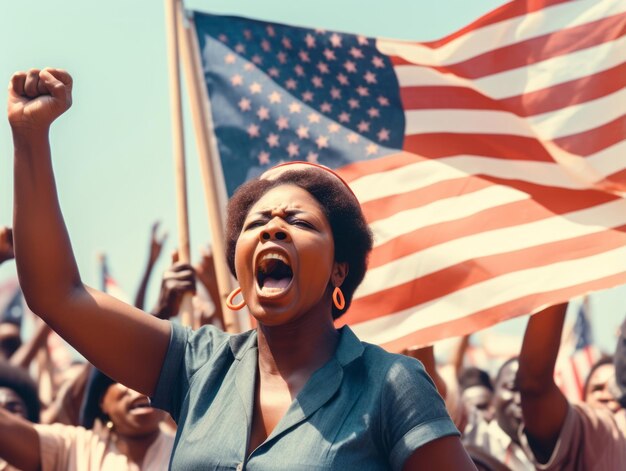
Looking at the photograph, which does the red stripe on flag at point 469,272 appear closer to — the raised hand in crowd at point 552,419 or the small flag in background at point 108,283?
the raised hand in crowd at point 552,419

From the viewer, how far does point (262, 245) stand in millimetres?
2523

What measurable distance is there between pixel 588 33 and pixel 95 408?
2.84 meters

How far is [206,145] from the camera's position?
586cm

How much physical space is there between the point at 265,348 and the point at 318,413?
25 cm

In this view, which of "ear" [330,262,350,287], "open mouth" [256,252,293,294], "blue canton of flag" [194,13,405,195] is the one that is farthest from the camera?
"blue canton of flag" [194,13,405,195]

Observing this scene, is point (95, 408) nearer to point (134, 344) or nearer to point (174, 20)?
point (174, 20)

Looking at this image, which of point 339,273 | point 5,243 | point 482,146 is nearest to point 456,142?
point 482,146

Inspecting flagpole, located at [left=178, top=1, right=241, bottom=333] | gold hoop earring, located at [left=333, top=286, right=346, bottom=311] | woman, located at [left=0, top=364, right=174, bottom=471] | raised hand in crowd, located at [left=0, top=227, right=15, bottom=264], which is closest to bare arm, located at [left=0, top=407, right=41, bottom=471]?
woman, located at [left=0, top=364, right=174, bottom=471]

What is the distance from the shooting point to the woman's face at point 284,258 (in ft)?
8.18

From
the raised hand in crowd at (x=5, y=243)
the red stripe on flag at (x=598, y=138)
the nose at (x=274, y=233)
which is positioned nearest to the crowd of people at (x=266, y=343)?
the nose at (x=274, y=233)

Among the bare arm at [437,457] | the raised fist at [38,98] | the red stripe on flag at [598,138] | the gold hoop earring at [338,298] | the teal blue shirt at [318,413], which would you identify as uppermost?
the raised fist at [38,98]

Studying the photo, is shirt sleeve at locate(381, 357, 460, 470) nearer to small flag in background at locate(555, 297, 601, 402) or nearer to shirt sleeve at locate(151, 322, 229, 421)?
shirt sleeve at locate(151, 322, 229, 421)

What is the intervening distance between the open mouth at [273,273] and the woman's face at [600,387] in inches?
192

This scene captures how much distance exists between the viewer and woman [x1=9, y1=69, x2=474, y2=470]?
2367mm
